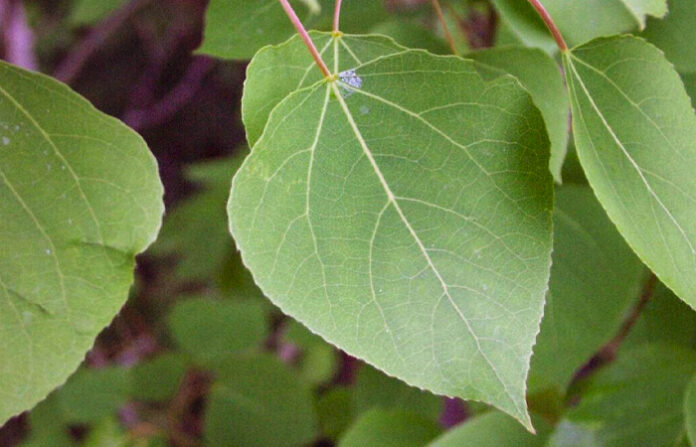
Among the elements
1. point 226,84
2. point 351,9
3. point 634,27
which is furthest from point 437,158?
point 226,84

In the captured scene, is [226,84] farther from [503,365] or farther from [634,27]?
[503,365]

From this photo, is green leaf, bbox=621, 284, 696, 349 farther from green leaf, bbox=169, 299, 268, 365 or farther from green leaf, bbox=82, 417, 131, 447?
green leaf, bbox=82, 417, 131, 447

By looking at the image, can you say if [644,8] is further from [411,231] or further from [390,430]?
[390,430]

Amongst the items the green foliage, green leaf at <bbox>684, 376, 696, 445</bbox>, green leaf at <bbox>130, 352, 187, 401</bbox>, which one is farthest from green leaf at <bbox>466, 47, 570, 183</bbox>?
green leaf at <bbox>130, 352, 187, 401</bbox>

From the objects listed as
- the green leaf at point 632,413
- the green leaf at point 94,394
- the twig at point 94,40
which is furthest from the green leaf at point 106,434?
the green leaf at point 632,413

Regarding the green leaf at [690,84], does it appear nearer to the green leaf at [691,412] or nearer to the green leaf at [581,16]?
the green leaf at [581,16]

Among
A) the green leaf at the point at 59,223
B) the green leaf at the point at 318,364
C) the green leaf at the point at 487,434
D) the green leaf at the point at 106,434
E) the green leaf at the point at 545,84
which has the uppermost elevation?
the green leaf at the point at 545,84

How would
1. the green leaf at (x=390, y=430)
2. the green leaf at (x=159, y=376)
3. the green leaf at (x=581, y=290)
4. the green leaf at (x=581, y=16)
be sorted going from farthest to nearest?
the green leaf at (x=159, y=376), the green leaf at (x=390, y=430), the green leaf at (x=581, y=290), the green leaf at (x=581, y=16)
